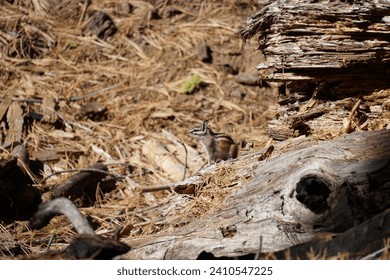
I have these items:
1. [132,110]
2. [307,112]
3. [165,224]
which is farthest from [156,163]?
[307,112]

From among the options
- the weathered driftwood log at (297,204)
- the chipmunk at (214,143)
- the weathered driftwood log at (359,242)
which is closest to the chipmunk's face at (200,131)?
the chipmunk at (214,143)

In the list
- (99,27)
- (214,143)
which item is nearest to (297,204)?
(214,143)

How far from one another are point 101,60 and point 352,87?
3361 millimetres

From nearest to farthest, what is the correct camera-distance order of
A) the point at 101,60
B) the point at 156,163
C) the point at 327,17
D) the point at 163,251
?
the point at 163,251
the point at 327,17
the point at 156,163
the point at 101,60

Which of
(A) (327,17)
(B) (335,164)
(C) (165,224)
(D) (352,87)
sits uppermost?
(A) (327,17)

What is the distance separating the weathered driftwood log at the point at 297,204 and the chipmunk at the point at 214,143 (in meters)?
1.57

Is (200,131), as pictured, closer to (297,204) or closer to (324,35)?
(324,35)

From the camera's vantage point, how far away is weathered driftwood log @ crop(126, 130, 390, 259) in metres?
3.36

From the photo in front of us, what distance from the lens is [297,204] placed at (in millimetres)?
3439

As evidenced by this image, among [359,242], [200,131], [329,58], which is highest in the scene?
[329,58]

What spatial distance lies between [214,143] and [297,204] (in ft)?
7.12

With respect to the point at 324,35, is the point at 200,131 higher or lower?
lower

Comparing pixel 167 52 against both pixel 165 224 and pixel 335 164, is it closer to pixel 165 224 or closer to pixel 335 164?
pixel 165 224

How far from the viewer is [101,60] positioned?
6824 mm
